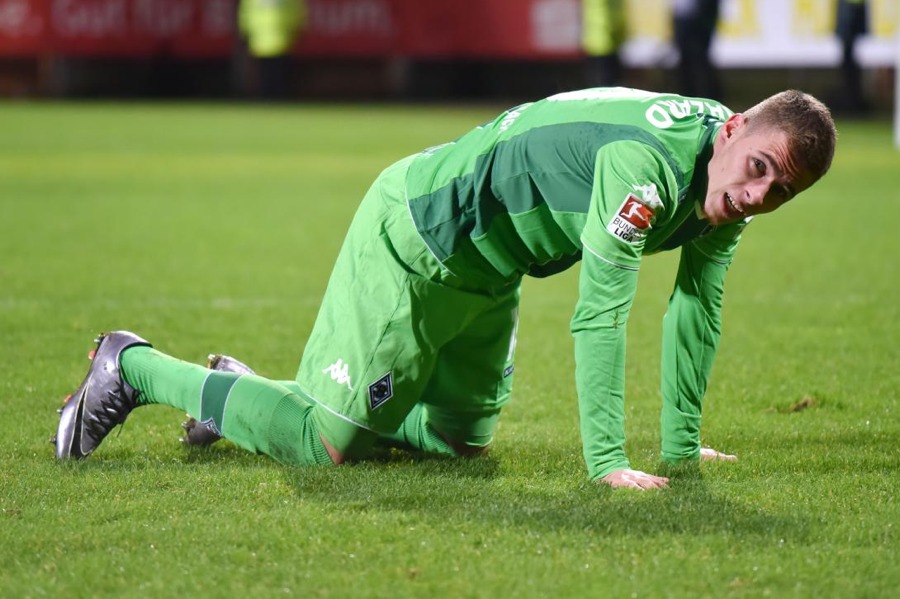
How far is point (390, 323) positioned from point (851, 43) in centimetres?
1773

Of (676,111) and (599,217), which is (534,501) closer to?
(599,217)

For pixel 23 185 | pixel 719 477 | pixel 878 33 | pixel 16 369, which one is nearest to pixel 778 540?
pixel 719 477

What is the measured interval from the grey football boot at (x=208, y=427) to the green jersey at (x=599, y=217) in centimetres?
100

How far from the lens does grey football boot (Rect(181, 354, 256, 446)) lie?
177 inches

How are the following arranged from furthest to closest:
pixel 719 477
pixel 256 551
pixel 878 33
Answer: pixel 878 33 < pixel 719 477 < pixel 256 551

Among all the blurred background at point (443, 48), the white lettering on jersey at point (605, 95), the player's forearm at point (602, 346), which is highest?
the white lettering on jersey at point (605, 95)

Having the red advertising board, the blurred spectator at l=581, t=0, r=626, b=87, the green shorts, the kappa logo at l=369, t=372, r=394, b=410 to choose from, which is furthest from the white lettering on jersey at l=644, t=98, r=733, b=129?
the red advertising board

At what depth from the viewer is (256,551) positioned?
3.45 m

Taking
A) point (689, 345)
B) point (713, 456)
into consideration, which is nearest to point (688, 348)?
point (689, 345)

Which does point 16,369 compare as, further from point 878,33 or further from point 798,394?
point 878,33

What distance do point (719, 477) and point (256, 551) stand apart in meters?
1.47

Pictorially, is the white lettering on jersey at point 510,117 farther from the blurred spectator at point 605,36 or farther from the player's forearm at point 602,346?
the blurred spectator at point 605,36

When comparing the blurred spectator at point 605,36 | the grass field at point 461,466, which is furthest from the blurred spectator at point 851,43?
the grass field at point 461,466

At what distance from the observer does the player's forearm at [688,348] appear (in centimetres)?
414
